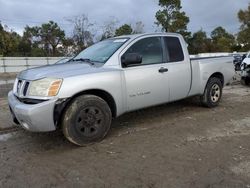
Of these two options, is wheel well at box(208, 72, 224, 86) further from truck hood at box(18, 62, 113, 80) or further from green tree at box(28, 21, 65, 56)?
green tree at box(28, 21, 65, 56)

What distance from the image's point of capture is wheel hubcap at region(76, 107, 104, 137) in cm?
509

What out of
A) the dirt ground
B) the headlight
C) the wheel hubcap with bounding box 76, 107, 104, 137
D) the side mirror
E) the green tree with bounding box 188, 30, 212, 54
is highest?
the green tree with bounding box 188, 30, 212, 54

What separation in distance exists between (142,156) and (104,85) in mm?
1357

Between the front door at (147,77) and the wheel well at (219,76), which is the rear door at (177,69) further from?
the wheel well at (219,76)

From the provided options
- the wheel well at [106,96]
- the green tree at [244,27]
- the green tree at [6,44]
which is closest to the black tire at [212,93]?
the wheel well at [106,96]

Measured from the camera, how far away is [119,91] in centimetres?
554

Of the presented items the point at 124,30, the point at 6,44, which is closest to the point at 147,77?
the point at 124,30

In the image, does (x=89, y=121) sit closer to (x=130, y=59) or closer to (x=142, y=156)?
(x=142, y=156)

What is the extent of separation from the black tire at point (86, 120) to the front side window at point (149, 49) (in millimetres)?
1279

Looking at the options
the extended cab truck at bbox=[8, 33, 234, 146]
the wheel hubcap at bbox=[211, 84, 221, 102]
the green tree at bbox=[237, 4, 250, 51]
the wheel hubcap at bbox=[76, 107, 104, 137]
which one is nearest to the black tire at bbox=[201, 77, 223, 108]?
the wheel hubcap at bbox=[211, 84, 221, 102]

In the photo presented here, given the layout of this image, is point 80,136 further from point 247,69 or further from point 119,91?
point 247,69

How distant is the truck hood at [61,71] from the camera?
16.4ft

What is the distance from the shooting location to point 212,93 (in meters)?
7.75

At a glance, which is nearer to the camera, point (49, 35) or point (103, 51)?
point (103, 51)
